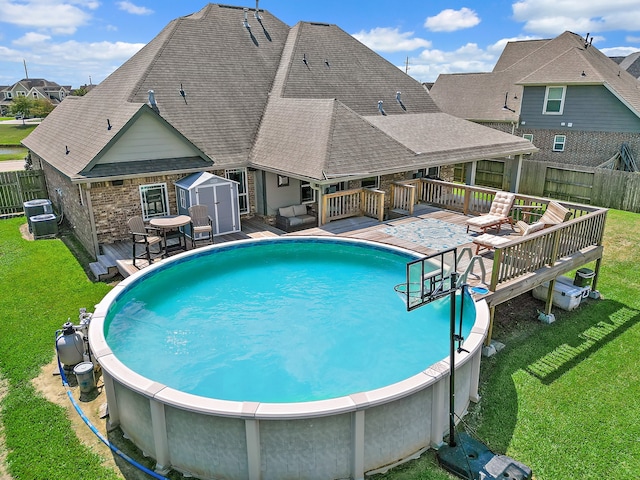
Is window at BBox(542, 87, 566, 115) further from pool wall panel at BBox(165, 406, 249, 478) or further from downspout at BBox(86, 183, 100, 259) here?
pool wall panel at BBox(165, 406, 249, 478)

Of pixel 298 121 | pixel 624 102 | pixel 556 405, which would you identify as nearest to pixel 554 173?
pixel 624 102

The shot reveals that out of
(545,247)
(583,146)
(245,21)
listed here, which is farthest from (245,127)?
(583,146)

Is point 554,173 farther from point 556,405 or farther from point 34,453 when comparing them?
point 34,453

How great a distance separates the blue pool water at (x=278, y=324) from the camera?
7.77 meters

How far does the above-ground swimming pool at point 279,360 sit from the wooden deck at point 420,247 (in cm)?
55

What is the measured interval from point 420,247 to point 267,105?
30.1 ft

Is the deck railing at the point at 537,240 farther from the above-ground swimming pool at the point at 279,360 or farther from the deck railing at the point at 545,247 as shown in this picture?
the above-ground swimming pool at the point at 279,360

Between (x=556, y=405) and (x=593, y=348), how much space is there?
2.52 metres

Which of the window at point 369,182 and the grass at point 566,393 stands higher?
the window at point 369,182

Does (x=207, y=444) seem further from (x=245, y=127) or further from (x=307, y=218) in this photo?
(x=245, y=127)

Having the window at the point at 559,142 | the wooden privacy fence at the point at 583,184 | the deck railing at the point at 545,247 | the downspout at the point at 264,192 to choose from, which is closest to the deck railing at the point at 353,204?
the downspout at the point at 264,192

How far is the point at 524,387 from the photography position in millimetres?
7977

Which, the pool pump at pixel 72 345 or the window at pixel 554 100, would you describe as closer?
the pool pump at pixel 72 345

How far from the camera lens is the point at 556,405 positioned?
7.50 metres
